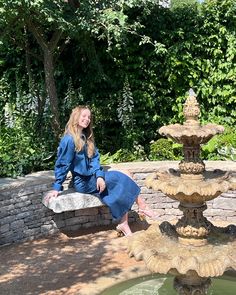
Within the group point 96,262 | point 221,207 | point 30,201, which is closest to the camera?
point 96,262

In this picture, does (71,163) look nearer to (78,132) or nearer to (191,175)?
(78,132)

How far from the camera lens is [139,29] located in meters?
9.93

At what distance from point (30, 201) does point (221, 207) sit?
271 centimetres

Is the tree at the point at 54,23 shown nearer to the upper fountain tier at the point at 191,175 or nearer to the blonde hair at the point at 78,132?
the blonde hair at the point at 78,132

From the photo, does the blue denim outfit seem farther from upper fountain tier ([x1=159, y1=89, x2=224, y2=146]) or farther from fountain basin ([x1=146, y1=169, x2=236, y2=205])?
upper fountain tier ([x1=159, y1=89, x2=224, y2=146])

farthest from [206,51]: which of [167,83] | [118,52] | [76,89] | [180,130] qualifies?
[180,130]

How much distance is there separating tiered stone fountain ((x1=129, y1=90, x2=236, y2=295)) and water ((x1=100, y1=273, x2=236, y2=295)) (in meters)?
0.99

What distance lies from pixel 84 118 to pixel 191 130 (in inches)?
105

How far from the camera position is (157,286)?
18.5ft

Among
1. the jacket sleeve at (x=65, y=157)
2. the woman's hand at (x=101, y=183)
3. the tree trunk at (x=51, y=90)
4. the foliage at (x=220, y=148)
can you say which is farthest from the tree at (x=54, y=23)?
the woman's hand at (x=101, y=183)

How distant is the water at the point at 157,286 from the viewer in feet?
17.9

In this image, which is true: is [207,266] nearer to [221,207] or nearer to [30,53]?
[221,207]

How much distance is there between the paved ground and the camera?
5.52 meters

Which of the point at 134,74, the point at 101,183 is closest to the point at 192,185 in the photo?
the point at 101,183
